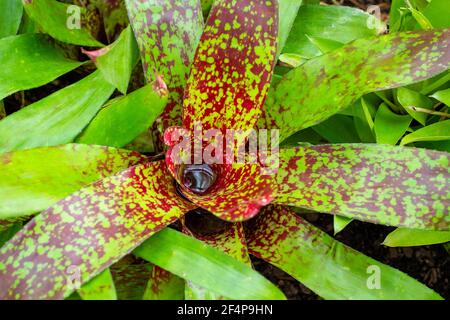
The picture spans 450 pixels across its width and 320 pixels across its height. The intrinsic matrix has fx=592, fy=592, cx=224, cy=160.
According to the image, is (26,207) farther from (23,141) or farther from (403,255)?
(403,255)

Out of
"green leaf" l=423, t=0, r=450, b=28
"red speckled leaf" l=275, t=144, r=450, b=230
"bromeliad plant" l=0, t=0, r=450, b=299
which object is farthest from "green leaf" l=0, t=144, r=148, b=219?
"green leaf" l=423, t=0, r=450, b=28

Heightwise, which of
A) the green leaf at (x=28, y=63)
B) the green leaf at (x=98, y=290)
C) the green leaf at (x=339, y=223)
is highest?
the green leaf at (x=28, y=63)

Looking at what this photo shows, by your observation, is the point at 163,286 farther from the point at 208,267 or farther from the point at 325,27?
the point at 325,27

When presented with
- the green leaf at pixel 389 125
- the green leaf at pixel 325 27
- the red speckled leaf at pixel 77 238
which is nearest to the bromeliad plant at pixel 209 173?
the red speckled leaf at pixel 77 238

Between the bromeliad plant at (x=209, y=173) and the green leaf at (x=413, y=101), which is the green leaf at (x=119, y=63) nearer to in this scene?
the bromeliad plant at (x=209, y=173)

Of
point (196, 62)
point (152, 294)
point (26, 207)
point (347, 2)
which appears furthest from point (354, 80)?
point (347, 2)

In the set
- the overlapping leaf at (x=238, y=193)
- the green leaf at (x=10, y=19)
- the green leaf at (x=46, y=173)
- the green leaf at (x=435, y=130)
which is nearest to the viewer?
the overlapping leaf at (x=238, y=193)

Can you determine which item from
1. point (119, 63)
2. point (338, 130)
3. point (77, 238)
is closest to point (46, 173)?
point (77, 238)
